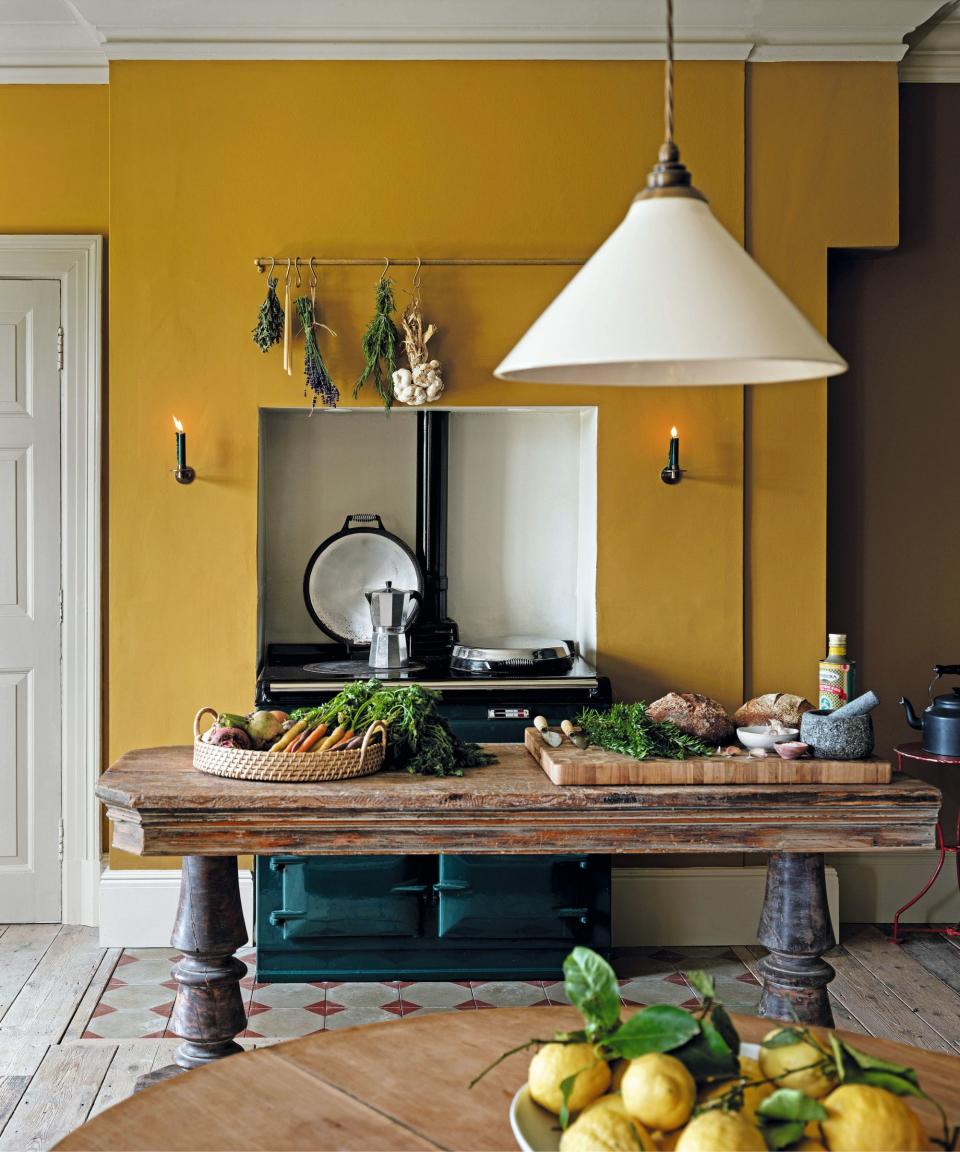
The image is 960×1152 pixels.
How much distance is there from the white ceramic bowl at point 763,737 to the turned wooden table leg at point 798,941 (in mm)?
253

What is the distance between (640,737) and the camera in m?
2.75

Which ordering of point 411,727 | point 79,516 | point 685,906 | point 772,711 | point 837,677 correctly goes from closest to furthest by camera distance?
point 411,727, point 837,677, point 772,711, point 685,906, point 79,516

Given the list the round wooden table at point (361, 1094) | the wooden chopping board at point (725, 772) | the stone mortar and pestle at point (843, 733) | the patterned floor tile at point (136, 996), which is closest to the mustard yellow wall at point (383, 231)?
the patterned floor tile at point (136, 996)

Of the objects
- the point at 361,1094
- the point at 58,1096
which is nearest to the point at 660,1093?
the point at 361,1094

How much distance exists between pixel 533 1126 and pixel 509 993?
268 cm

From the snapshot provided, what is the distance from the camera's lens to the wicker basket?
8.64ft

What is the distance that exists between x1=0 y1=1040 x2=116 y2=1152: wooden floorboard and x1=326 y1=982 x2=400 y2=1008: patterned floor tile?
Answer: 2.31ft

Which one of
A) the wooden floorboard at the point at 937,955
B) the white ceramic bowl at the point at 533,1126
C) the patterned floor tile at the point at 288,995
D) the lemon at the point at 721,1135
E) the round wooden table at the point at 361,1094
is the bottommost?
the wooden floorboard at the point at 937,955

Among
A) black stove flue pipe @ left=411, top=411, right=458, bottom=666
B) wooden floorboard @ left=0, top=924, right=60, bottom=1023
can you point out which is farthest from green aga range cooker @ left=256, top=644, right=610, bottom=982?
wooden floorboard @ left=0, top=924, right=60, bottom=1023

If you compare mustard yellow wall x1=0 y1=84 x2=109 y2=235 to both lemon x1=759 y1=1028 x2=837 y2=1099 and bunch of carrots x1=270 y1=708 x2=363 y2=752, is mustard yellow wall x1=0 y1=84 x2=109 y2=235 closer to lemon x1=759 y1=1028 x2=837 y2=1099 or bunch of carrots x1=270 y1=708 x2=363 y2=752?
bunch of carrots x1=270 y1=708 x2=363 y2=752

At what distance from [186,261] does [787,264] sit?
6.86 ft

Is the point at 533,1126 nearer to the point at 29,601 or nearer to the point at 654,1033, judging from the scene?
the point at 654,1033

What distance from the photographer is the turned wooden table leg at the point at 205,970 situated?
2699 mm

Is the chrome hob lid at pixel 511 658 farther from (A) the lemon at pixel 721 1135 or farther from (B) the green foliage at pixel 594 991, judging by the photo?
(A) the lemon at pixel 721 1135
